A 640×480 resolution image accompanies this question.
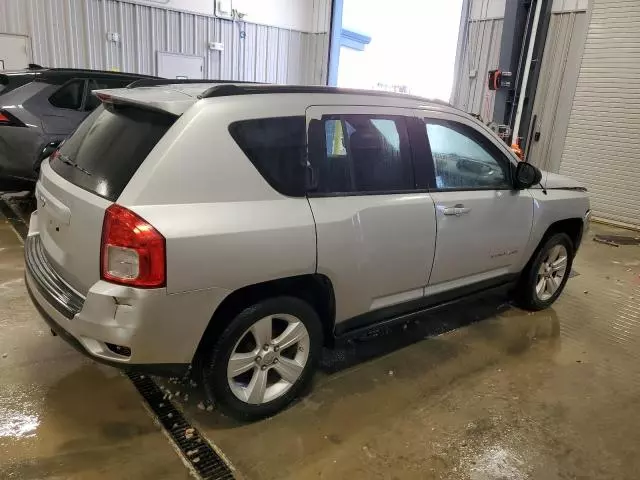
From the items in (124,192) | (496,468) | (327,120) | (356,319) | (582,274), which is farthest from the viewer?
(582,274)

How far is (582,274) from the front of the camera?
5.53 metres

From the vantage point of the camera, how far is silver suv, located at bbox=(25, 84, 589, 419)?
6.92 feet

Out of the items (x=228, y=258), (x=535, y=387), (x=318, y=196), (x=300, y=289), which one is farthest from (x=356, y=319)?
(x=535, y=387)

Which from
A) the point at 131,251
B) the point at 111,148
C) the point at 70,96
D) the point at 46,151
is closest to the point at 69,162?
the point at 111,148

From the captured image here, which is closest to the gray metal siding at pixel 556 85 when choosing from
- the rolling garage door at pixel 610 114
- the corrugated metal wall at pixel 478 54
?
the rolling garage door at pixel 610 114

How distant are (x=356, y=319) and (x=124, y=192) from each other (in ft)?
4.80

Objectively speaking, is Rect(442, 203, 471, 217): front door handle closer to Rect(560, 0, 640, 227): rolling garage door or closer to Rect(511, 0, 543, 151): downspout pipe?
Rect(511, 0, 543, 151): downspout pipe

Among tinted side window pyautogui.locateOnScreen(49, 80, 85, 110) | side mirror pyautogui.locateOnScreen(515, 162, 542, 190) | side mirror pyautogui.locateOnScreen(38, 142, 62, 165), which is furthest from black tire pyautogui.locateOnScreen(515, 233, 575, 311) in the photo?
tinted side window pyautogui.locateOnScreen(49, 80, 85, 110)

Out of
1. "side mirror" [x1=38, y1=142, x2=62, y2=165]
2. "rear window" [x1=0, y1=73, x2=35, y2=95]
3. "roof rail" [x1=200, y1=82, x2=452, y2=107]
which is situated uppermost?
"roof rail" [x1=200, y1=82, x2=452, y2=107]

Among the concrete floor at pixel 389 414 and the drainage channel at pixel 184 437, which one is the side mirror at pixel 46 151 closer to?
the concrete floor at pixel 389 414

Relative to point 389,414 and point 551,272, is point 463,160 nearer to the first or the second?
point 551,272

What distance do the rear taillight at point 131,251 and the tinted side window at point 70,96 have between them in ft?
14.7

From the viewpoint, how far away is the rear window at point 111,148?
2217 mm

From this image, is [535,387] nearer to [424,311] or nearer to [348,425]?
[424,311]
